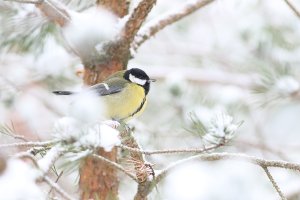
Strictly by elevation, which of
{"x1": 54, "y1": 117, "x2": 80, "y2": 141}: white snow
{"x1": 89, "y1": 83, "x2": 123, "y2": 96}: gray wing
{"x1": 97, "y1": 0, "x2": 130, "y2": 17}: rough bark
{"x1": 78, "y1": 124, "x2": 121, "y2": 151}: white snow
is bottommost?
{"x1": 89, "y1": 83, "x2": 123, "y2": 96}: gray wing

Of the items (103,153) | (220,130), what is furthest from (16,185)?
(103,153)

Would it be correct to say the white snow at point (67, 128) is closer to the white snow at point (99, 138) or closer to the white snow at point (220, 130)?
the white snow at point (99, 138)

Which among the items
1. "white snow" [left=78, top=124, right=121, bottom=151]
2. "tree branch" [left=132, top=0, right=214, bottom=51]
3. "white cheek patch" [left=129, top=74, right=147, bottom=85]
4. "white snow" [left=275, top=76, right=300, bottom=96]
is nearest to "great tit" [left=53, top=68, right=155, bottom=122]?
"white cheek patch" [left=129, top=74, right=147, bottom=85]

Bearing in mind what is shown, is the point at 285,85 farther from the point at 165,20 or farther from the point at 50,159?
the point at 50,159

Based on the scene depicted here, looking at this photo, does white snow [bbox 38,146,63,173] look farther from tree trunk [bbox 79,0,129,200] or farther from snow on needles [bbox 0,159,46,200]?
tree trunk [bbox 79,0,129,200]

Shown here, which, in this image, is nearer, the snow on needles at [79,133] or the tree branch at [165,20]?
the snow on needles at [79,133]

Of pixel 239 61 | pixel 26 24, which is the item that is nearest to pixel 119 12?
pixel 26 24

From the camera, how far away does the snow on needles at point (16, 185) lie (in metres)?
0.86

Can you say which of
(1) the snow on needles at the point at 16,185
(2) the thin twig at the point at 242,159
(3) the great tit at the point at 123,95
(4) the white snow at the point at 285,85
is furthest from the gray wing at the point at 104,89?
(1) the snow on needles at the point at 16,185

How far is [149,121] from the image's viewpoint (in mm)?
3529

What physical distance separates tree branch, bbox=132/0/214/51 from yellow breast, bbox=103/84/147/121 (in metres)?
0.21

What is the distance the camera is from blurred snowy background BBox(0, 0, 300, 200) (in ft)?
7.30

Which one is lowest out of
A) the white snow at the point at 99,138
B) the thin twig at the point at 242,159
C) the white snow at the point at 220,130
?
the thin twig at the point at 242,159

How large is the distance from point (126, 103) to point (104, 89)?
0.49 feet
